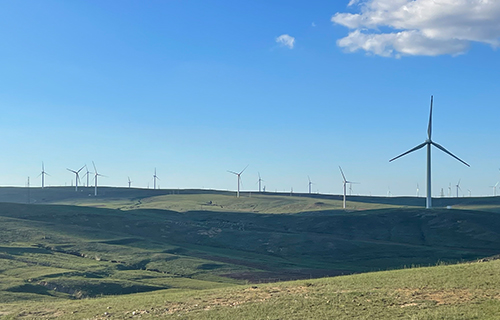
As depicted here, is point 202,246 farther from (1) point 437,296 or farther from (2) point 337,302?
(1) point 437,296

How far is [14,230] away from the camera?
104 metres

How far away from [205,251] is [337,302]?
70.4 m

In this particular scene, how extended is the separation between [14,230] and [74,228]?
13.4 m

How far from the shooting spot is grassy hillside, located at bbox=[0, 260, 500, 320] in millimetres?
29906

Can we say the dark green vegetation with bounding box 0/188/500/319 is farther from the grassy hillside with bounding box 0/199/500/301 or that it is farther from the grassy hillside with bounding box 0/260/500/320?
the grassy hillside with bounding box 0/260/500/320

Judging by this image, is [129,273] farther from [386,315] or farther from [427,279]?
[386,315]

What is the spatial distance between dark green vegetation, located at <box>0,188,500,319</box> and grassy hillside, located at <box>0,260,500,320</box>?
34cm

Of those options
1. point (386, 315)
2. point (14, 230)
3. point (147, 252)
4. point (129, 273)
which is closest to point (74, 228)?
point (14, 230)

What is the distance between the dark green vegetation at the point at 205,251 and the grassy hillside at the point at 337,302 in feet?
1.10

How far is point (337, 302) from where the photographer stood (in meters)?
32.8

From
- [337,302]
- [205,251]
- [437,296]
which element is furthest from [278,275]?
[437,296]

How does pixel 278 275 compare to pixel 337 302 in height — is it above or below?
below

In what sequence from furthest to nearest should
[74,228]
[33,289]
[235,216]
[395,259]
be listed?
[235,216] < [74,228] < [395,259] < [33,289]

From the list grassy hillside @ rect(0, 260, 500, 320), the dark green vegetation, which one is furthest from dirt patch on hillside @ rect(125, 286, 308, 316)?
the dark green vegetation
